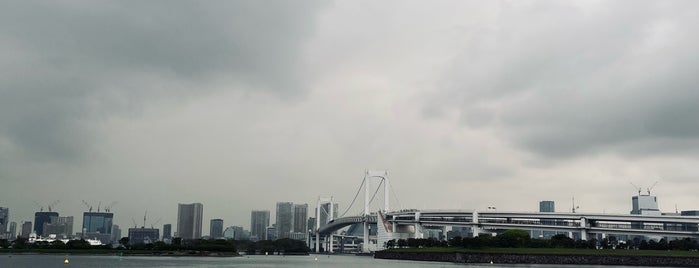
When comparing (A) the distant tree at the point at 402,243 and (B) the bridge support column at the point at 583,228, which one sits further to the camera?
(A) the distant tree at the point at 402,243

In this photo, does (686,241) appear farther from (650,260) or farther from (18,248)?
(18,248)

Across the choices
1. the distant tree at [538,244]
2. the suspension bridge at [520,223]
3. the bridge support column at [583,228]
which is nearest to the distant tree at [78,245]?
the suspension bridge at [520,223]

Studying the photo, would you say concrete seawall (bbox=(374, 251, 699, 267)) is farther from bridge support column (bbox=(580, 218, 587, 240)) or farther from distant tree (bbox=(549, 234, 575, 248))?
bridge support column (bbox=(580, 218, 587, 240))

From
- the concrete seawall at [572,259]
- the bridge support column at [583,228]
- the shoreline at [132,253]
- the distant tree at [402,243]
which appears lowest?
the shoreline at [132,253]

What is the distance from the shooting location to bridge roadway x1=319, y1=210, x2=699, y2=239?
375 feet

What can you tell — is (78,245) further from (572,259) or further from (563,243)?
(572,259)

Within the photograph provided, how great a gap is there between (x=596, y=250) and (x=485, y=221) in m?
36.6

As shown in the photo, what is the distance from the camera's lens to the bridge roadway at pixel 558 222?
11431 cm

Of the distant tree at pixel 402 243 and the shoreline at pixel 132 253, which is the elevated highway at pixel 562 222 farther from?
the shoreline at pixel 132 253

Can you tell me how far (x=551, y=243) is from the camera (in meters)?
112

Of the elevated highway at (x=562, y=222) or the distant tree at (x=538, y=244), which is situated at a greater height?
the elevated highway at (x=562, y=222)

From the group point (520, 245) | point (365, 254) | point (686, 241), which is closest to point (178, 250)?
point (365, 254)

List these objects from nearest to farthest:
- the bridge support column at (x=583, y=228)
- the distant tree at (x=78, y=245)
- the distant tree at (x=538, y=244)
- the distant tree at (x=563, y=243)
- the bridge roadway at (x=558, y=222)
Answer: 1. the distant tree at (x=563, y=243)
2. the distant tree at (x=538, y=244)
3. the bridge roadway at (x=558, y=222)
4. the bridge support column at (x=583, y=228)
5. the distant tree at (x=78, y=245)

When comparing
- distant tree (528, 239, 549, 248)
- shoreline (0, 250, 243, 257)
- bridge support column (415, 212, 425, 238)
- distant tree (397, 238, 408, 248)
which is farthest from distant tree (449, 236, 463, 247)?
shoreline (0, 250, 243, 257)
